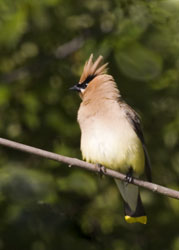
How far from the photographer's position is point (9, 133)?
5.77 meters

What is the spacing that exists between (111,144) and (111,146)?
0.05ft

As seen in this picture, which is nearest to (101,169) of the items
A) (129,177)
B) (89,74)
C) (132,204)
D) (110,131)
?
(129,177)

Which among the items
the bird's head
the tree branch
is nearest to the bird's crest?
the bird's head

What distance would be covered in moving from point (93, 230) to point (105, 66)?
56.6 inches

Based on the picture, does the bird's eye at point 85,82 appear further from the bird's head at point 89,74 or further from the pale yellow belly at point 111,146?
the pale yellow belly at point 111,146

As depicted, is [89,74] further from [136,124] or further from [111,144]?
[111,144]

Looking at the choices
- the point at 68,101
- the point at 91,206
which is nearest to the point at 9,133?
the point at 68,101

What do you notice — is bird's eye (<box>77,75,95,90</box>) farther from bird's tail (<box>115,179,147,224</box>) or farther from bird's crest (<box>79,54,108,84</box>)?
bird's tail (<box>115,179,147,224</box>)

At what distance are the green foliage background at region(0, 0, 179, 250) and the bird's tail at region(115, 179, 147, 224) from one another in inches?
7.6

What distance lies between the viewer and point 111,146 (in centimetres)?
462

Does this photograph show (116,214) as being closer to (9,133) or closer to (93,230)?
(93,230)

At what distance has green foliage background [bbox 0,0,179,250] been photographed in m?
4.74

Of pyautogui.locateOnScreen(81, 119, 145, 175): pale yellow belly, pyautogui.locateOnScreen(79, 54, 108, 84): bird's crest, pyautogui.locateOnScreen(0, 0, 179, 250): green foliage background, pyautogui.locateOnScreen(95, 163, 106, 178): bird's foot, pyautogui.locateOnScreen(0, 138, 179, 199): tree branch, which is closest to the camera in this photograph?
pyautogui.locateOnScreen(0, 138, 179, 199): tree branch

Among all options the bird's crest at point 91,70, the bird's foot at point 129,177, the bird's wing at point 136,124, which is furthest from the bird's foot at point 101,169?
the bird's crest at point 91,70
